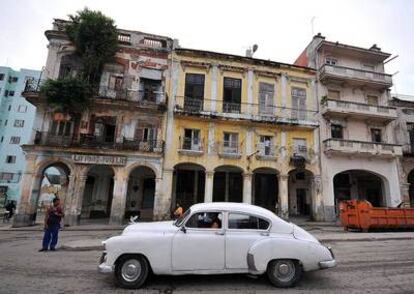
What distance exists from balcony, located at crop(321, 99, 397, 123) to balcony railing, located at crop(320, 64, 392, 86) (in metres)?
2.48

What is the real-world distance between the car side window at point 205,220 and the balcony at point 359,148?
17.7m

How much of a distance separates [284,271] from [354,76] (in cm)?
2251

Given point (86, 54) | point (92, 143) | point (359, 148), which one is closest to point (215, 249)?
point (92, 143)

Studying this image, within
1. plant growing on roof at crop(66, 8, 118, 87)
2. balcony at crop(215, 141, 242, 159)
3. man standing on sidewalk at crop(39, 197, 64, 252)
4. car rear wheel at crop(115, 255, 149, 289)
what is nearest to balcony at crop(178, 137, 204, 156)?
balcony at crop(215, 141, 242, 159)

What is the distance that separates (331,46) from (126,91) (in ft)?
60.7

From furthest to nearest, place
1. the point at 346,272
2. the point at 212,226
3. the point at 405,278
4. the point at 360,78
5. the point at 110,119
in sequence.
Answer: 1. the point at 360,78
2. the point at 110,119
3. the point at 346,272
4. the point at 405,278
5. the point at 212,226

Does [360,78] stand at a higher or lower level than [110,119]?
higher

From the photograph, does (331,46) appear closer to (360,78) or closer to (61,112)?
(360,78)

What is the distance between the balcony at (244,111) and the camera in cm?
1986

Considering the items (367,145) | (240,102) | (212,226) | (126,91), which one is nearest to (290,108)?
(240,102)

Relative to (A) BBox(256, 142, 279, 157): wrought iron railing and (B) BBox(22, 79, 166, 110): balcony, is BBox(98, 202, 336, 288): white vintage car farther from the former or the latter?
(A) BBox(256, 142, 279, 157): wrought iron railing

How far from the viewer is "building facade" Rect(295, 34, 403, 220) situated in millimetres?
20953

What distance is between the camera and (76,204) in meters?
16.8

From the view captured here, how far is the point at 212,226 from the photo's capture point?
5.42 metres
